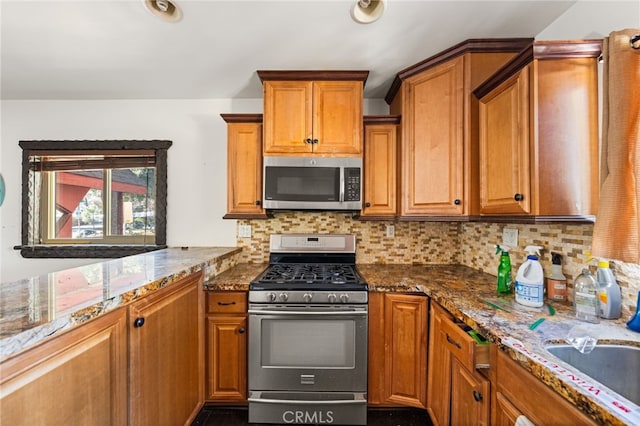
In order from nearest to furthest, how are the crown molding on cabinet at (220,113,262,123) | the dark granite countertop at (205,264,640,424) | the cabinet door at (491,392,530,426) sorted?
the dark granite countertop at (205,264,640,424) < the cabinet door at (491,392,530,426) < the crown molding on cabinet at (220,113,262,123)

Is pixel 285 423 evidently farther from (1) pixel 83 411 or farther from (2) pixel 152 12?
(2) pixel 152 12

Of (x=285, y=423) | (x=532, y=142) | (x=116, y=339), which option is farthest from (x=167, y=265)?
(x=532, y=142)

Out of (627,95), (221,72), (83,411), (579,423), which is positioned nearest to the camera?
(579,423)

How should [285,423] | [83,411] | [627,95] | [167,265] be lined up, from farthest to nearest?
[285,423]
[167,265]
[627,95]
[83,411]

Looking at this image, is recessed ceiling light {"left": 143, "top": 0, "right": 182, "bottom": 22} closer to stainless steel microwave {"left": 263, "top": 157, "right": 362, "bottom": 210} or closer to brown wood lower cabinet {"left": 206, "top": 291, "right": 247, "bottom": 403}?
stainless steel microwave {"left": 263, "top": 157, "right": 362, "bottom": 210}

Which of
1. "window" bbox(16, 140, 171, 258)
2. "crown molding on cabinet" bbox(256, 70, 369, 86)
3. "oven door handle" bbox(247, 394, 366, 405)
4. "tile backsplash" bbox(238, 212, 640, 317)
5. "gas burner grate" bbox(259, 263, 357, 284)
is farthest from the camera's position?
"window" bbox(16, 140, 171, 258)

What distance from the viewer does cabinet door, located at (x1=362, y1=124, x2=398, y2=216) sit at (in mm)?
1974

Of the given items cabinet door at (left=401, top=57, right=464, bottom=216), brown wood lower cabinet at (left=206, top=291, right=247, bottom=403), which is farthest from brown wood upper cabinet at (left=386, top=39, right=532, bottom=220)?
brown wood lower cabinet at (left=206, top=291, right=247, bottom=403)

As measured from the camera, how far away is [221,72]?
1.95 metres

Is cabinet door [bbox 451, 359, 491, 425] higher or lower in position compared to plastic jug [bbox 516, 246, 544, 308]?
lower

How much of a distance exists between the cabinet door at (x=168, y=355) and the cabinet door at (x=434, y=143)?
1529 millimetres

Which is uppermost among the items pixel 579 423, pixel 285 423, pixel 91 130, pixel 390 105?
pixel 390 105

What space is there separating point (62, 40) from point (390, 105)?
2327 mm

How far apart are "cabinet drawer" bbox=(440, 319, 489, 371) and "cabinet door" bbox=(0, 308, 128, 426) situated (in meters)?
1.38
